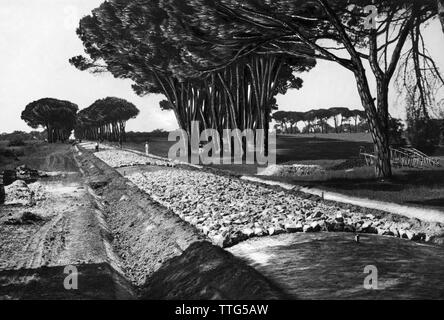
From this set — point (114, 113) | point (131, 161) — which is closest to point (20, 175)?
point (131, 161)

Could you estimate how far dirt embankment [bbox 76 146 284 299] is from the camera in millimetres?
7200

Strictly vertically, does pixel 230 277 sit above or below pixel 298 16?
below

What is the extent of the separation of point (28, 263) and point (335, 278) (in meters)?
6.13

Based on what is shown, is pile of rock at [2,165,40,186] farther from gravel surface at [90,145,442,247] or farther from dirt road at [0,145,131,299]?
gravel surface at [90,145,442,247]

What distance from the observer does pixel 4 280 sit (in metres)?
8.74

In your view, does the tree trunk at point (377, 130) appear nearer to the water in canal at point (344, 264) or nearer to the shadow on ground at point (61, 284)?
the water in canal at point (344, 264)

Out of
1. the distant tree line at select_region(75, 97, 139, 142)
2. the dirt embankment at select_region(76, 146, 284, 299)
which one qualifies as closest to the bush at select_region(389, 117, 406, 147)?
the dirt embankment at select_region(76, 146, 284, 299)

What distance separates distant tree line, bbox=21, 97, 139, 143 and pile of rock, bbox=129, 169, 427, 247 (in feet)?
259

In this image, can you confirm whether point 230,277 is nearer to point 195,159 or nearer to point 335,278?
point 335,278

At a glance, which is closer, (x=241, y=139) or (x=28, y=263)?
(x=28, y=263)

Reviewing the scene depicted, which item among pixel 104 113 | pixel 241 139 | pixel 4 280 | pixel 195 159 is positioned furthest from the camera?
pixel 104 113

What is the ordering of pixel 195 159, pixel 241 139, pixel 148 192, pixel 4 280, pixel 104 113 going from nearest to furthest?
pixel 4 280
pixel 148 192
pixel 241 139
pixel 195 159
pixel 104 113

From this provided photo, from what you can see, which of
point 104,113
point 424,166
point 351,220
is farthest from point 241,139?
point 104,113

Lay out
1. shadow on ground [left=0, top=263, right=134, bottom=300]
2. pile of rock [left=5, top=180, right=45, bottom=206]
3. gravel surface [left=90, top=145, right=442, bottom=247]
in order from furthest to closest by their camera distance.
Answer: pile of rock [left=5, top=180, right=45, bottom=206]
gravel surface [left=90, top=145, right=442, bottom=247]
shadow on ground [left=0, top=263, right=134, bottom=300]
